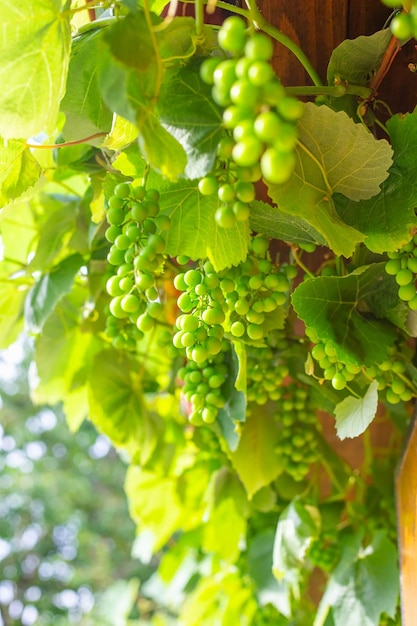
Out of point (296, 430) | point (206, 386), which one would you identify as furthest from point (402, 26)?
point (296, 430)

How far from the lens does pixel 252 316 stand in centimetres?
38

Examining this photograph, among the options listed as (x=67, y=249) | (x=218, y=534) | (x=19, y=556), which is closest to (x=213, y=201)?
(x=67, y=249)

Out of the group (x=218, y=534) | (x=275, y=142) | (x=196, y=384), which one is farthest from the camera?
(x=218, y=534)

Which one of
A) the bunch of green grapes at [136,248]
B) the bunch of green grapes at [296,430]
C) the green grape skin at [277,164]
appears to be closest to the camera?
the green grape skin at [277,164]

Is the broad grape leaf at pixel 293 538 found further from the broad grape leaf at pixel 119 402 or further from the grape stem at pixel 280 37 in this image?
the grape stem at pixel 280 37

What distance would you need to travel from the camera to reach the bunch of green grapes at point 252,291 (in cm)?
38

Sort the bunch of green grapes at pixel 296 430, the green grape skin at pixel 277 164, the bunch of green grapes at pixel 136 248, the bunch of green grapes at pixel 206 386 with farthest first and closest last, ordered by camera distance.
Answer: the bunch of green grapes at pixel 296 430, the bunch of green grapes at pixel 206 386, the bunch of green grapes at pixel 136 248, the green grape skin at pixel 277 164

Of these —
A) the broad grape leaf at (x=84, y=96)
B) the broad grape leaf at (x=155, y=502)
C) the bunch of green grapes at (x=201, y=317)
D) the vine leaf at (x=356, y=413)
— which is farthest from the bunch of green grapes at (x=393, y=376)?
the broad grape leaf at (x=155, y=502)

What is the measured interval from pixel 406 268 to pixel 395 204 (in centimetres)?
4

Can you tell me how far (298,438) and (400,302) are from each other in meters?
0.20

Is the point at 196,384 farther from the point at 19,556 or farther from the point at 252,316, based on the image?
the point at 19,556

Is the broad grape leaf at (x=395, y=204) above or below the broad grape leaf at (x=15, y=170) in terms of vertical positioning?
below

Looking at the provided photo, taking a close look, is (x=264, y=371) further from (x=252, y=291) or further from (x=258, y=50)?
(x=258, y=50)

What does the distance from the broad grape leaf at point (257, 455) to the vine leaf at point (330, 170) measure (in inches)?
10.5
